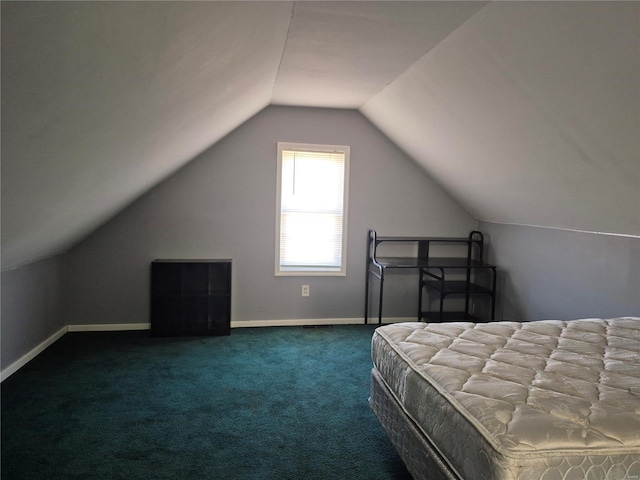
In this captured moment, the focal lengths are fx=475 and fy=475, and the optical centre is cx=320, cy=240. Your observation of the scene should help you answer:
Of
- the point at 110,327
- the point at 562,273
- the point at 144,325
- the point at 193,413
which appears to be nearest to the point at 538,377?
the point at 193,413

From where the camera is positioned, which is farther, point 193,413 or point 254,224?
point 254,224

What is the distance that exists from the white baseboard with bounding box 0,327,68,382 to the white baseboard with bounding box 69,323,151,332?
0.38 ft

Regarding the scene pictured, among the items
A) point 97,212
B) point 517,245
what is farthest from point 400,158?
point 97,212

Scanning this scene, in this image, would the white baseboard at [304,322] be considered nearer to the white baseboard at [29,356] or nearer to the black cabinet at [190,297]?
the black cabinet at [190,297]

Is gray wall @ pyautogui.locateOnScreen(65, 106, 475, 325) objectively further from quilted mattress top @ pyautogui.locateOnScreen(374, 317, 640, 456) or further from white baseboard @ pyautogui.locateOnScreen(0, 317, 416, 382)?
quilted mattress top @ pyautogui.locateOnScreen(374, 317, 640, 456)

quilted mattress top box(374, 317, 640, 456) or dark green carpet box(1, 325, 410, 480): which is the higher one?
quilted mattress top box(374, 317, 640, 456)

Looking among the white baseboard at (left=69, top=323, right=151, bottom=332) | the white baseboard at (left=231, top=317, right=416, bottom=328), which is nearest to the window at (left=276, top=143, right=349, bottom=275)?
the white baseboard at (left=231, top=317, right=416, bottom=328)

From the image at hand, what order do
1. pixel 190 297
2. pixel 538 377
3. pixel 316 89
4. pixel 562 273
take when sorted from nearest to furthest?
1. pixel 538 377
2. pixel 562 273
3. pixel 316 89
4. pixel 190 297

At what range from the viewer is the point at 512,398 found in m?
1.66

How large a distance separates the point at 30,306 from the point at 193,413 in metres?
1.73

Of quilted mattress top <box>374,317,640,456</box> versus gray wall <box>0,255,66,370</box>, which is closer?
quilted mattress top <box>374,317,640,456</box>

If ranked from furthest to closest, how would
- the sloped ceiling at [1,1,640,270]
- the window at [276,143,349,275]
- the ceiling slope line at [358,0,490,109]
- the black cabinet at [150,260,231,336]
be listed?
1. the window at [276,143,349,275]
2. the black cabinet at [150,260,231,336]
3. the ceiling slope line at [358,0,490,109]
4. the sloped ceiling at [1,1,640,270]

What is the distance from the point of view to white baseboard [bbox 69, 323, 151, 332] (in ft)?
14.5

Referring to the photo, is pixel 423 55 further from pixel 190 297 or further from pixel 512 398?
pixel 190 297
